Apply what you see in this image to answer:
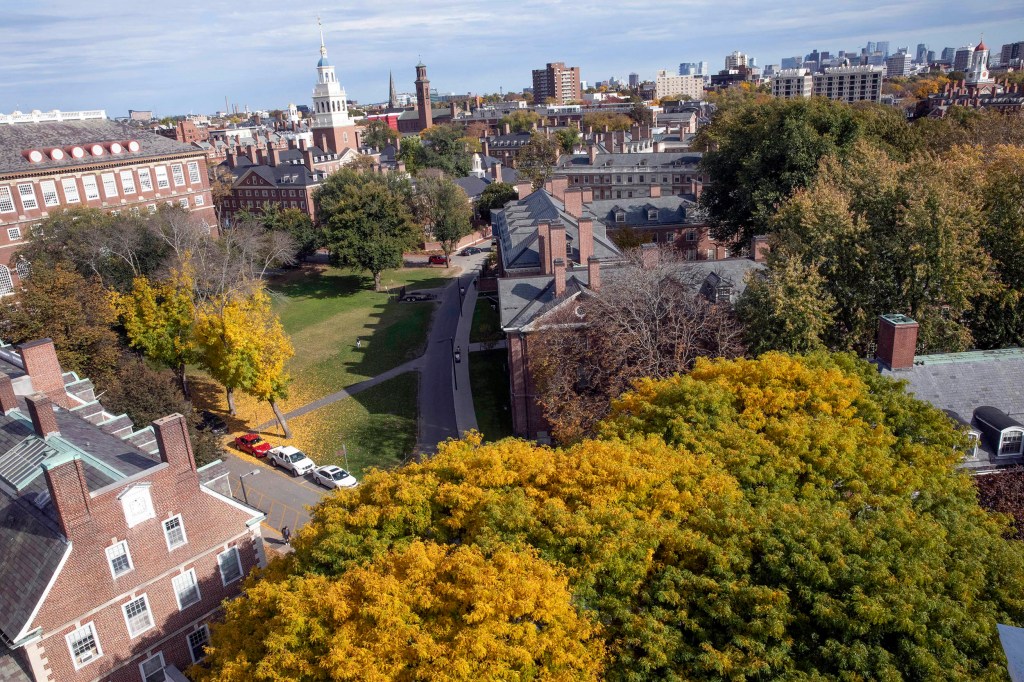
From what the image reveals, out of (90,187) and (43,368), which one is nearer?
(43,368)

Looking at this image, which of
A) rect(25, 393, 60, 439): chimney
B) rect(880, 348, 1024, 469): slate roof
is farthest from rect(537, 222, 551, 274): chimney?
rect(25, 393, 60, 439): chimney

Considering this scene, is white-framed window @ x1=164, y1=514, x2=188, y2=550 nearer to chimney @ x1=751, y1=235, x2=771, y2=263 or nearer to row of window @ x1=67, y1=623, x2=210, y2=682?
row of window @ x1=67, y1=623, x2=210, y2=682

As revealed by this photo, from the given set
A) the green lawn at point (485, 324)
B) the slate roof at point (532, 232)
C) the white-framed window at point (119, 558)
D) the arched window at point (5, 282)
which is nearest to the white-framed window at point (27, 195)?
the arched window at point (5, 282)

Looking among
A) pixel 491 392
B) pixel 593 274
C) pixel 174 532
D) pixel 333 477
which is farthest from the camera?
pixel 491 392

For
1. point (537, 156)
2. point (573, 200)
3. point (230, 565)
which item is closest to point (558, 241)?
point (573, 200)

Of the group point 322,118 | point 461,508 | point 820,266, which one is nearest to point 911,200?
point 820,266

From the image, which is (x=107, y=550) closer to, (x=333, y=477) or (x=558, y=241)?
(x=333, y=477)
